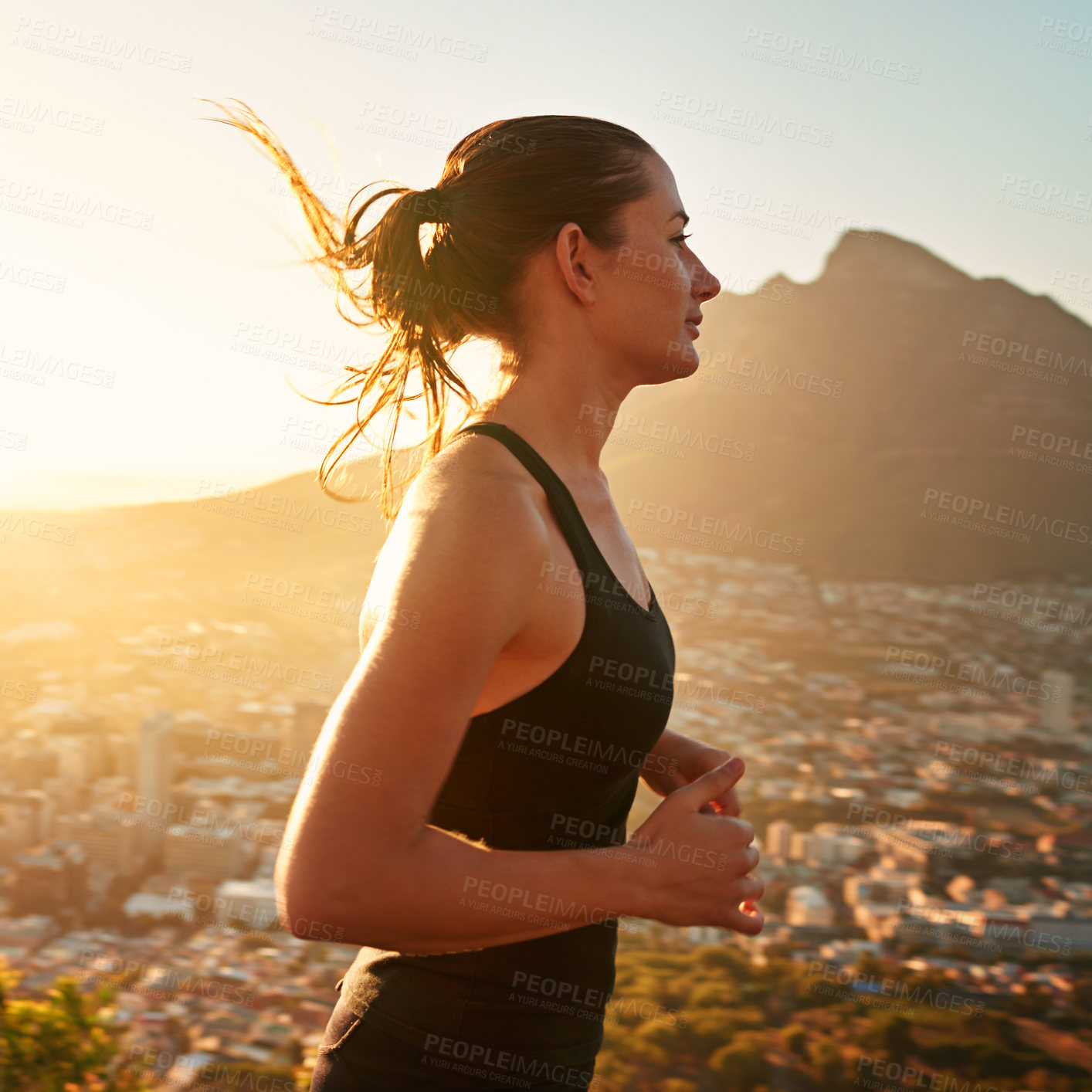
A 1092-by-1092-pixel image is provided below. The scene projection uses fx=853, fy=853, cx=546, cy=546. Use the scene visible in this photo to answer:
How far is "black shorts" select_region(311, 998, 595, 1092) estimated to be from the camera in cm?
84

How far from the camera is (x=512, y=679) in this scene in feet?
2.65

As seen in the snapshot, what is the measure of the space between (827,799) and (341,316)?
78.9 ft

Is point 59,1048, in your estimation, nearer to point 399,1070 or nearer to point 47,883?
point 399,1070

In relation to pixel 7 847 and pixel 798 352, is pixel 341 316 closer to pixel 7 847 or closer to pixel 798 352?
pixel 7 847

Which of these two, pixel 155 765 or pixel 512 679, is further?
pixel 155 765

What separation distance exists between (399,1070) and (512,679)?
16.1 inches

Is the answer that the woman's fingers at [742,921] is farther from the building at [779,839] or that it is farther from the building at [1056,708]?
the building at [1056,708]

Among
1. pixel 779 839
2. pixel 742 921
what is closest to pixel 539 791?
pixel 742 921

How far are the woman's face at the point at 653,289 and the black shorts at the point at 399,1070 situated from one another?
0.84 metres

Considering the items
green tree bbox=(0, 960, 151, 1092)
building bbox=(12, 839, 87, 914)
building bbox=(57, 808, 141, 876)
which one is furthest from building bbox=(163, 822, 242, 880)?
green tree bbox=(0, 960, 151, 1092)

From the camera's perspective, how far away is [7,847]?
1317 centimetres

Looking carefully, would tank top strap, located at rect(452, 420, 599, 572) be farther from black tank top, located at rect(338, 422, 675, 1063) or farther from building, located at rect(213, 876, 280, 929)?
building, located at rect(213, 876, 280, 929)

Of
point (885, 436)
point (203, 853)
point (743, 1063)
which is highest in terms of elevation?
point (885, 436)

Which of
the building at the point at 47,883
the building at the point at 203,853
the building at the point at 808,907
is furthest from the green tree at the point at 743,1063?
the building at the point at 47,883
